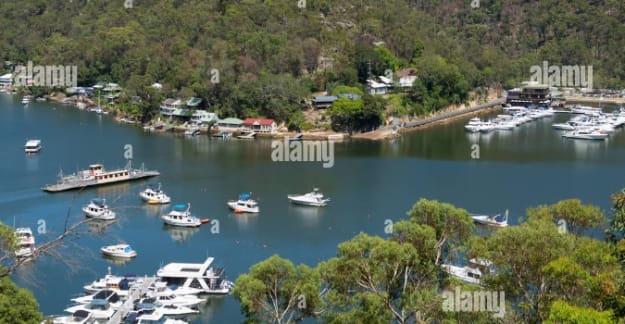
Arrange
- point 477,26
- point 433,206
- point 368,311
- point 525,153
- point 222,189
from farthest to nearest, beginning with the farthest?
point 477,26 < point 525,153 < point 222,189 < point 433,206 < point 368,311

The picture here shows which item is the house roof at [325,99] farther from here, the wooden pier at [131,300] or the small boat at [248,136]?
the wooden pier at [131,300]

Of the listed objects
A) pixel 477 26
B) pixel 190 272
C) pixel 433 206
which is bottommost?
pixel 190 272

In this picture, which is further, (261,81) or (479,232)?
(261,81)

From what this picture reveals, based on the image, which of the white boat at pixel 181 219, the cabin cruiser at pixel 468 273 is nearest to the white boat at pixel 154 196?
the white boat at pixel 181 219

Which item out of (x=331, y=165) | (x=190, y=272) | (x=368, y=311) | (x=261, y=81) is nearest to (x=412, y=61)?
(x=261, y=81)

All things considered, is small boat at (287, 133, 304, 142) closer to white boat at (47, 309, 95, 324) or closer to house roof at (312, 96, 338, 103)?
house roof at (312, 96, 338, 103)

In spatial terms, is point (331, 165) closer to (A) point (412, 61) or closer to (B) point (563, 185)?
(B) point (563, 185)

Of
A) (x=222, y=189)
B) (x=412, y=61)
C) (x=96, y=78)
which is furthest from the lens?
(x=96, y=78)

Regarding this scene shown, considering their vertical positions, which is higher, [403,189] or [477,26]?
[477,26]
